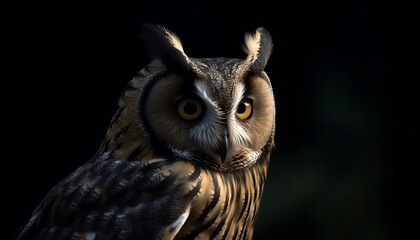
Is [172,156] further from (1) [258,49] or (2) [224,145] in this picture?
(1) [258,49]

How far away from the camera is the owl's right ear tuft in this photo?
1740mm

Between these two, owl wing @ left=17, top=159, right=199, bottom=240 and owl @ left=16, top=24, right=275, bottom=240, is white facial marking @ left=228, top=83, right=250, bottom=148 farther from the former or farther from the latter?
owl wing @ left=17, top=159, right=199, bottom=240

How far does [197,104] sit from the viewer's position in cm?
177

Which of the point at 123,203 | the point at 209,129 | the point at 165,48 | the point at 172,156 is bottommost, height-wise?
the point at 123,203

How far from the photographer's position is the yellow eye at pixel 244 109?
1824 mm

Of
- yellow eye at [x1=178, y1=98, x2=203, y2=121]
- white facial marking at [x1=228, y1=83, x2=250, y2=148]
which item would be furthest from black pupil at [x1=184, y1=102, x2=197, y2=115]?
white facial marking at [x1=228, y1=83, x2=250, y2=148]

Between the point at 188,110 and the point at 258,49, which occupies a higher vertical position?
the point at 258,49

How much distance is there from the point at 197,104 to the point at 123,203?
1.15ft

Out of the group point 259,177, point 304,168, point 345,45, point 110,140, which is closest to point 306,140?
point 304,168

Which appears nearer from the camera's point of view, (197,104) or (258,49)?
(197,104)

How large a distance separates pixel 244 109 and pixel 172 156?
254 millimetres

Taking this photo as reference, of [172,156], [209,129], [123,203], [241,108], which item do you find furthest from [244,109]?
[123,203]

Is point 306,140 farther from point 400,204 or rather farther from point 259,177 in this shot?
point 259,177

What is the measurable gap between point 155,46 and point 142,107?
0.60ft
